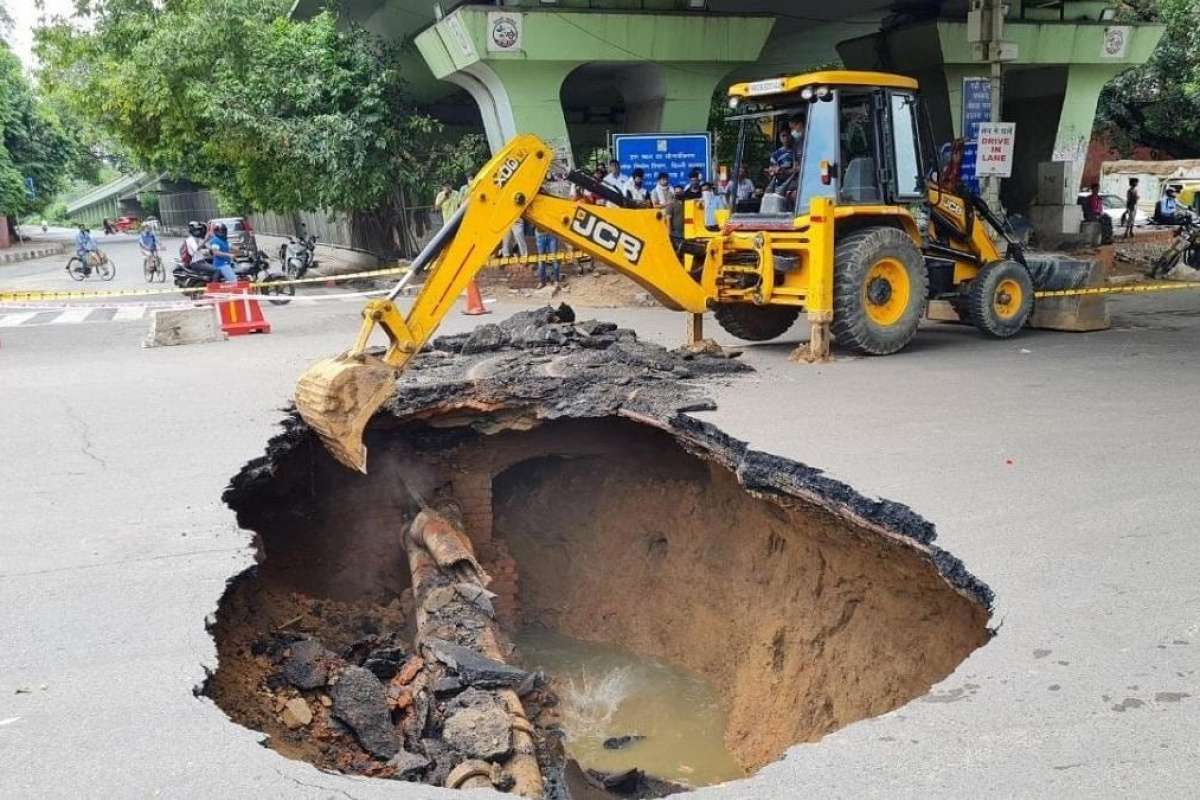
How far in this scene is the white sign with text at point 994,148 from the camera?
1130 centimetres

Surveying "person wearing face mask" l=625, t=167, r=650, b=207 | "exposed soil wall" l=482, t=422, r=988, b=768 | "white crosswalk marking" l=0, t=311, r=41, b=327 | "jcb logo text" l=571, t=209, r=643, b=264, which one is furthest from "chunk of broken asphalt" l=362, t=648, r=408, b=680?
"white crosswalk marking" l=0, t=311, r=41, b=327

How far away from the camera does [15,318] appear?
16.4 m

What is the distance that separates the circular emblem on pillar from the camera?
48.5ft

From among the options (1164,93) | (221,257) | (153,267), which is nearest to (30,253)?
(153,267)

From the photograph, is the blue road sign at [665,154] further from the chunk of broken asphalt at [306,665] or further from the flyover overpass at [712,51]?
the chunk of broken asphalt at [306,665]

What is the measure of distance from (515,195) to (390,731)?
448cm

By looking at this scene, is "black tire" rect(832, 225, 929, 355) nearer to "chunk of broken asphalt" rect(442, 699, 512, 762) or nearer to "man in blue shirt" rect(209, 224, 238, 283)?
"chunk of broken asphalt" rect(442, 699, 512, 762)

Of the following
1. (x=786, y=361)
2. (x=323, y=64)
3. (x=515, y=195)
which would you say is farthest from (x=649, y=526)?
(x=323, y=64)

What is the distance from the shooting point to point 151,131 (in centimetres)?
2409

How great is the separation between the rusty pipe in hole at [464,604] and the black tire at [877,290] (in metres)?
4.07

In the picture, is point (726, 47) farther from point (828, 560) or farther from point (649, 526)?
point (828, 560)

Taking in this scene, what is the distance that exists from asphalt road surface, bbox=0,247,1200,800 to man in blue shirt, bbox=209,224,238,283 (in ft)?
22.8

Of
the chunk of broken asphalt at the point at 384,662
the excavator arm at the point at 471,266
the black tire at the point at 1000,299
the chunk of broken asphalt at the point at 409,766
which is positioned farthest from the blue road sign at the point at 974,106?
the chunk of broken asphalt at the point at 409,766

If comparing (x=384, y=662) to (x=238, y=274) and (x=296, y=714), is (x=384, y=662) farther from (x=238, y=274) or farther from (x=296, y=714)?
(x=238, y=274)
